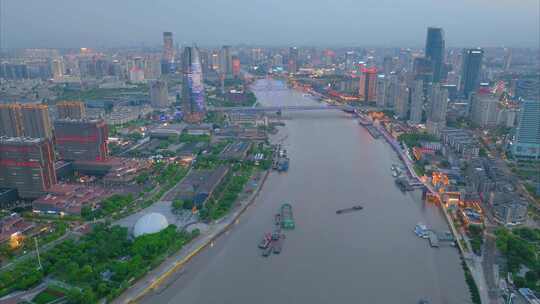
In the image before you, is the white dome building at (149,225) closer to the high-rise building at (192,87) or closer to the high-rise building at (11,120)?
the high-rise building at (11,120)

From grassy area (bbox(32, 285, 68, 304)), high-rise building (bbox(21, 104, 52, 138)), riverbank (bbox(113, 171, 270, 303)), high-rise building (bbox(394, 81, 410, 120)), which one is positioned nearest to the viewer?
grassy area (bbox(32, 285, 68, 304))

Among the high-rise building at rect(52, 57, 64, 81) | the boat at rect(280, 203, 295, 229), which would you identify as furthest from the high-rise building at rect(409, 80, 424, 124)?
the high-rise building at rect(52, 57, 64, 81)

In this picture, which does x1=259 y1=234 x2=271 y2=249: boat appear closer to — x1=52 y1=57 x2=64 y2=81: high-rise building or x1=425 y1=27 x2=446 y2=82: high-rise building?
x1=425 y1=27 x2=446 y2=82: high-rise building

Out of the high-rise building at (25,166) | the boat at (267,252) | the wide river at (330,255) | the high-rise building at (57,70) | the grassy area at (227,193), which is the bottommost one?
the wide river at (330,255)

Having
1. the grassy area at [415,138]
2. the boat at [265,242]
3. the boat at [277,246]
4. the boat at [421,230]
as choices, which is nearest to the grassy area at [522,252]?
the boat at [421,230]

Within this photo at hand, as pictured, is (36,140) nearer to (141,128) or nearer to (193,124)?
(141,128)
